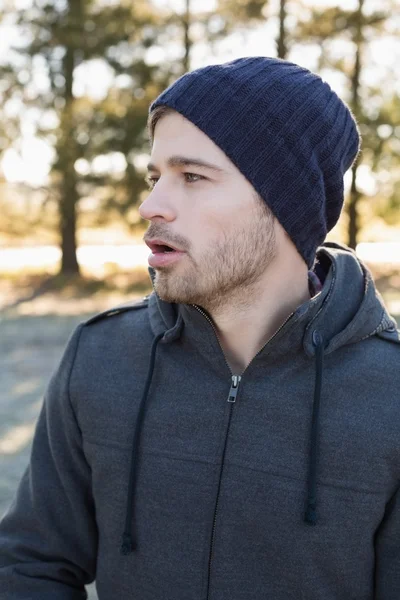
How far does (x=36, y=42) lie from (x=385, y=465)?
16959 mm

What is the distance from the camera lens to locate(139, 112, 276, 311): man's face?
1974mm

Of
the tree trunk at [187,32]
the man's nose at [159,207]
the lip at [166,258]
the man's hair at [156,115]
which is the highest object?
the man's hair at [156,115]

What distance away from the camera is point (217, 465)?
1.94 m

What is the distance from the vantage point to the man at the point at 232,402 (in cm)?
187

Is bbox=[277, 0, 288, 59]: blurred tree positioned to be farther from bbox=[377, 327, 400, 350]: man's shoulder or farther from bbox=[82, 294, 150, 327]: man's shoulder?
bbox=[377, 327, 400, 350]: man's shoulder

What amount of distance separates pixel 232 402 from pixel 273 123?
28.7 inches

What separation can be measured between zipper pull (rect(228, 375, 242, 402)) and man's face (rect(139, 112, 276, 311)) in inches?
7.8

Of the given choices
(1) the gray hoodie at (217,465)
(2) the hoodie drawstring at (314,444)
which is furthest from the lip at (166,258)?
(2) the hoodie drawstring at (314,444)

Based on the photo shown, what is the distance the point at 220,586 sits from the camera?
6.21ft

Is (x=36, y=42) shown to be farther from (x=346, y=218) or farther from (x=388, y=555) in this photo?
(x=388, y=555)

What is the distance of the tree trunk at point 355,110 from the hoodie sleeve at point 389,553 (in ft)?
50.4

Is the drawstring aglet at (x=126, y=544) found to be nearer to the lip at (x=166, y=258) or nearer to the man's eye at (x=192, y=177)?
the lip at (x=166, y=258)

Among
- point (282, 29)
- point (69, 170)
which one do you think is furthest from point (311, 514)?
point (282, 29)

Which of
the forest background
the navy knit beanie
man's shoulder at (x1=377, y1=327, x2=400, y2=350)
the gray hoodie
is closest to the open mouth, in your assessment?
the gray hoodie
